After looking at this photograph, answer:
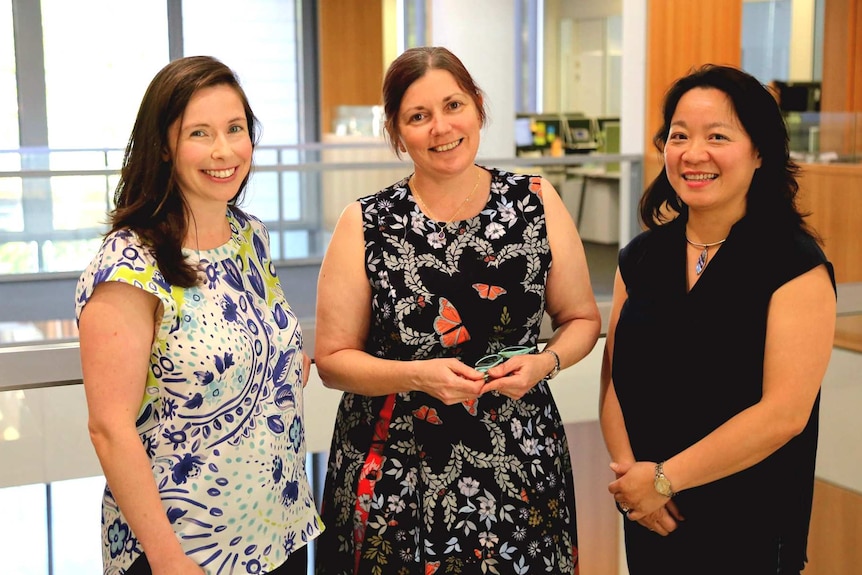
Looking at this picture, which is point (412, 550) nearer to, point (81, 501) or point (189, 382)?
point (189, 382)

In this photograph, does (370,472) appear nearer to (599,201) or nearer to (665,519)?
(665,519)

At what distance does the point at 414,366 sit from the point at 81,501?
943mm

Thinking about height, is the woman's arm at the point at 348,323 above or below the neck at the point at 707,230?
below

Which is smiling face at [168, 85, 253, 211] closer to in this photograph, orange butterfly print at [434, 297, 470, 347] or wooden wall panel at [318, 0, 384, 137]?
orange butterfly print at [434, 297, 470, 347]

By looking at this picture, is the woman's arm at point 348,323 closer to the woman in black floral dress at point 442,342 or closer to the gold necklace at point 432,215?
the woman in black floral dress at point 442,342

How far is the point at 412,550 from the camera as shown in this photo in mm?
2146

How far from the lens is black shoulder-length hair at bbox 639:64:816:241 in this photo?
1.95m

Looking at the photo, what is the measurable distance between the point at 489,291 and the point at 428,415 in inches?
11.4

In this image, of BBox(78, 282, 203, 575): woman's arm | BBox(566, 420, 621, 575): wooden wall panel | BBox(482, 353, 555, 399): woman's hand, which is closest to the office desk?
BBox(566, 420, 621, 575): wooden wall panel

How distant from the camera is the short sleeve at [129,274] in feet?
5.51

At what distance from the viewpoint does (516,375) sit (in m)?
2.03

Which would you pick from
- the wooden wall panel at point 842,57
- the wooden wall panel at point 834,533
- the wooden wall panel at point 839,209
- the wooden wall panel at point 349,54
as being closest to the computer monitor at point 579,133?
the wooden wall panel at point 349,54

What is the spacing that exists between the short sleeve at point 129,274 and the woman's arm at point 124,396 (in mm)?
16

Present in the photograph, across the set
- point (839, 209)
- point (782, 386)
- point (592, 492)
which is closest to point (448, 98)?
point (782, 386)
